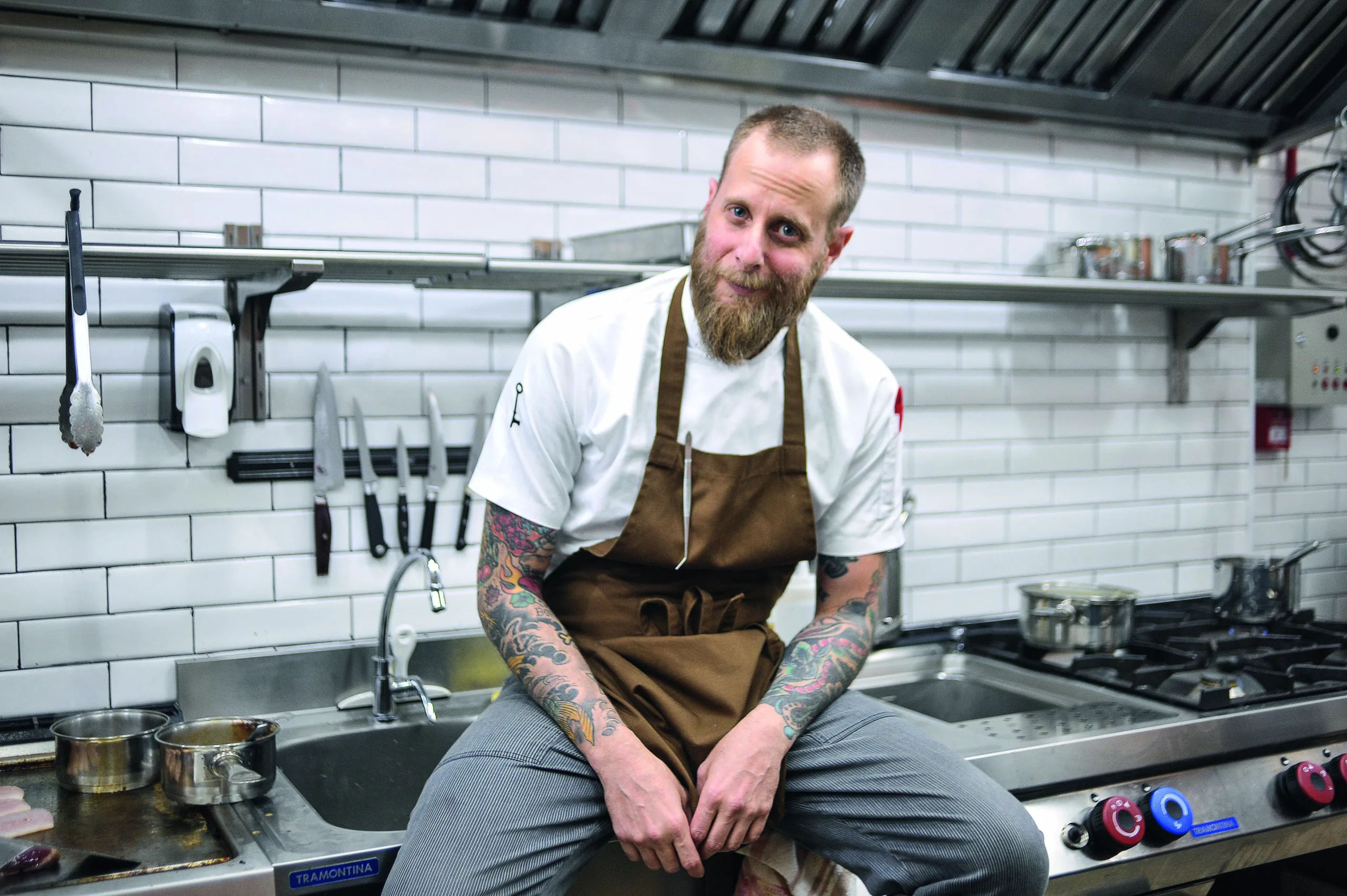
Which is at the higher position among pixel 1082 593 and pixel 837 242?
pixel 837 242

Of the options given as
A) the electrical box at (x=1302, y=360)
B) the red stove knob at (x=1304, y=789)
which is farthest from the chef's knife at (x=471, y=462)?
the electrical box at (x=1302, y=360)

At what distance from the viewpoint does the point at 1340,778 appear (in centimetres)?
215

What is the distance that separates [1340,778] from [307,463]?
6.79ft

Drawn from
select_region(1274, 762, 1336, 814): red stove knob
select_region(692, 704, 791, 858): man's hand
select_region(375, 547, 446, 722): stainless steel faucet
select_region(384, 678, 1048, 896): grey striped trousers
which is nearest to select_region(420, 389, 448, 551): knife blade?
select_region(375, 547, 446, 722): stainless steel faucet

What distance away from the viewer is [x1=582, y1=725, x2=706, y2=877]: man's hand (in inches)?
58.4

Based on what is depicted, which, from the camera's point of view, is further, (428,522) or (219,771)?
(428,522)

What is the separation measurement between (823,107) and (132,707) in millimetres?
1983

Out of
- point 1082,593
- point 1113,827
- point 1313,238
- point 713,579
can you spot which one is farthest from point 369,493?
point 1313,238

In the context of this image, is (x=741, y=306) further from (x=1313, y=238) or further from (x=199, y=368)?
(x=1313, y=238)

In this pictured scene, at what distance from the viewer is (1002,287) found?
8.24ft

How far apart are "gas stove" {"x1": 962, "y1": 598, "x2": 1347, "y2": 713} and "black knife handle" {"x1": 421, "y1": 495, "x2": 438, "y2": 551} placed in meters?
1.29

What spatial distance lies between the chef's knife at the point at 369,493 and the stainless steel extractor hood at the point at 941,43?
742 mm

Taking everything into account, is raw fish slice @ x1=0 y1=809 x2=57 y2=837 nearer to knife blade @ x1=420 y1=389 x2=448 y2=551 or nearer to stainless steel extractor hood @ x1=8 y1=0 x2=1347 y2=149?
knife blade @ x1=420 y1=389 x2=448 y2=551

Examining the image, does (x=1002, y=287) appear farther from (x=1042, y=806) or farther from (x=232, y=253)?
(x=232, y=253)
